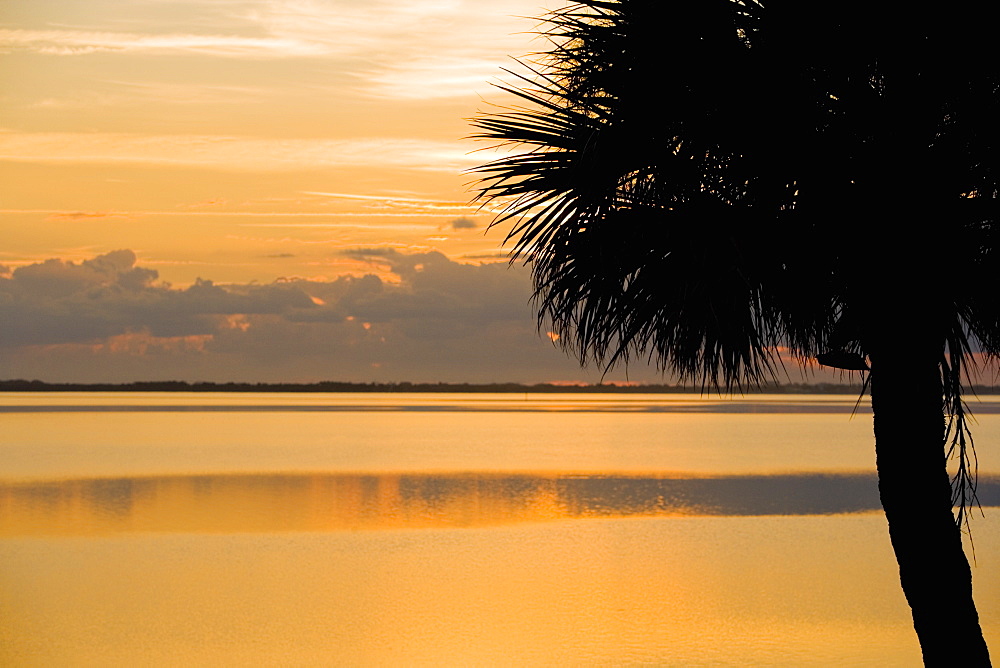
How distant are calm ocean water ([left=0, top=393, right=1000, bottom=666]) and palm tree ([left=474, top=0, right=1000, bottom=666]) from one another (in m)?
3.59

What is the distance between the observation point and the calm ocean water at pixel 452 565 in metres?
11.6

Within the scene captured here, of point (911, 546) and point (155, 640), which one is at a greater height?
point (911, 546)

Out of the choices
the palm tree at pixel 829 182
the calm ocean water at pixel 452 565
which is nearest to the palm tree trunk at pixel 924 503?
the palm tree at pixel 829 182

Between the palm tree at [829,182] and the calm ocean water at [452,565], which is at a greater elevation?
the palm tree at [829,182]

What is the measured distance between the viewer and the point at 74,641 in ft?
38.4

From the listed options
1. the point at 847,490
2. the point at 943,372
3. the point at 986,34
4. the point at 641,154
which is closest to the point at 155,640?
the point at 641,154

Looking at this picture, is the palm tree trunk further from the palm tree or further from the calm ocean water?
the calm ocean water

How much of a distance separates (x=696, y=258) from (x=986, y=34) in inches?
95.5

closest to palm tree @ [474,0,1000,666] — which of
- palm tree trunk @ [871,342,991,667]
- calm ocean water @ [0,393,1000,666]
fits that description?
palm tree trunk @ [871,342,991,667]

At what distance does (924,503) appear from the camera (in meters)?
7.97

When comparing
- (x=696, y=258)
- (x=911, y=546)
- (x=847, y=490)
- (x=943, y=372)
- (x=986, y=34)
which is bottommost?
(x=847, y=490)

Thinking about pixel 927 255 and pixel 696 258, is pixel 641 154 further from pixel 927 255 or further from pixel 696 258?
pixel 927 255

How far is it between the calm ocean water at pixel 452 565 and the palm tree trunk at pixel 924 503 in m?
3.23

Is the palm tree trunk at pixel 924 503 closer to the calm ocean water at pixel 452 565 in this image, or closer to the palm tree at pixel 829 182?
the palm tree at pixel 829 182
